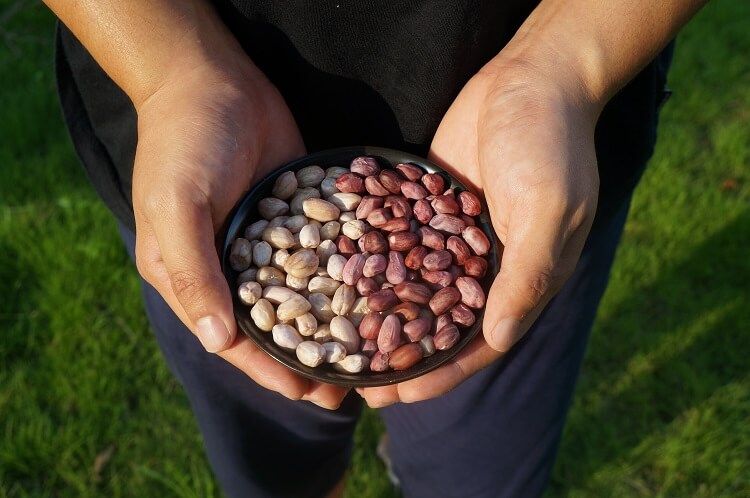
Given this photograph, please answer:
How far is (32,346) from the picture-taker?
1902 millimetres

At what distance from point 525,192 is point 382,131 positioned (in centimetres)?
28

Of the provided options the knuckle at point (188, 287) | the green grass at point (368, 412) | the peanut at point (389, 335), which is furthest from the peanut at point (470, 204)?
the green grass at point (368, 412)

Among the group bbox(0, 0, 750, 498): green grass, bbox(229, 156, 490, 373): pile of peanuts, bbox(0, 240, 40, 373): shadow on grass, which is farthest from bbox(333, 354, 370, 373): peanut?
bbox(0, 240, 40, 373): shadow on grass

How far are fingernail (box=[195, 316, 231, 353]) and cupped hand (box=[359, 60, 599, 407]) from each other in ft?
0.70

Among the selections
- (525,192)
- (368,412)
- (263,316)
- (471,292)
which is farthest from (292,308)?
(368,412)

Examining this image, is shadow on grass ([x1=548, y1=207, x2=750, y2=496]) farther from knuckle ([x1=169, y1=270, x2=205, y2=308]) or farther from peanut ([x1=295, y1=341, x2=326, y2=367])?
knuckle ([x1=169, y1=270, x2=205, y2=308])

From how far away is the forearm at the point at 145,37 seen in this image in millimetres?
1022

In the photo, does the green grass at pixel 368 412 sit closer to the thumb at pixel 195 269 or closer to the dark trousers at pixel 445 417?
the dark trousers at pixel 445 417

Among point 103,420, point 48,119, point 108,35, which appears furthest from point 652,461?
point 48,119

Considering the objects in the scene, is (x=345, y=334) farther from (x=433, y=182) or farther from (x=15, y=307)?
(x=15, y=307)

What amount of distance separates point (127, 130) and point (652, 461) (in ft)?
4.62

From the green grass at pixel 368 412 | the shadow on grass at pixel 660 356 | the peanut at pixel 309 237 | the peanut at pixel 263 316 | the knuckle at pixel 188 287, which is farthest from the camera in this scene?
the shadow on grass at pixel 660 356

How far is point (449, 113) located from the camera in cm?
113

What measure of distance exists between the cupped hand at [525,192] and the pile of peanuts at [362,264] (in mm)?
51
